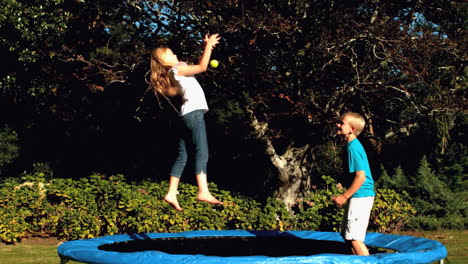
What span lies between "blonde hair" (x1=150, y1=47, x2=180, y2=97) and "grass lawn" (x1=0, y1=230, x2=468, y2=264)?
293 centimetres

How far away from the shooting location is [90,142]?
35.8 ft

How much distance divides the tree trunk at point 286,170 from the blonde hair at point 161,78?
4069 millimetres

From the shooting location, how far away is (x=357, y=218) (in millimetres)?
3215

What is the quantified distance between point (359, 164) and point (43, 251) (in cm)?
409

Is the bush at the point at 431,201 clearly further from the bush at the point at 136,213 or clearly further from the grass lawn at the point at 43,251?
the bush at the point at 136,213

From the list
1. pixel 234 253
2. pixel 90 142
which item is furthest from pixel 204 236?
pixel 90 142

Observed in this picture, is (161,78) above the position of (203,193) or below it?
above

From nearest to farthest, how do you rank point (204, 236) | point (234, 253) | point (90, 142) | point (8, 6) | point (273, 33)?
point (234, 253), point (204, 236), point (273, 33), point (8, 6), point (90, 142)

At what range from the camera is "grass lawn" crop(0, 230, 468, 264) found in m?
5.34

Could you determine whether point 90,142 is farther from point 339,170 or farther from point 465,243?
point 465,243

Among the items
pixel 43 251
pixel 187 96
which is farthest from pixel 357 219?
pixel 43 251

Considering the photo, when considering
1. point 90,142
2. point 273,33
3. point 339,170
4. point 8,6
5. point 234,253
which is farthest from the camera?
point 90,142

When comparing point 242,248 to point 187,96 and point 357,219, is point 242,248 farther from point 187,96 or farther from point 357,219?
point 187,96

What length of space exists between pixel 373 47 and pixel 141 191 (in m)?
3.27
